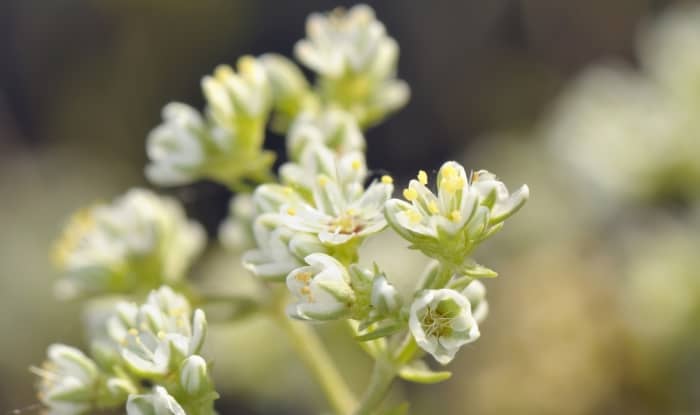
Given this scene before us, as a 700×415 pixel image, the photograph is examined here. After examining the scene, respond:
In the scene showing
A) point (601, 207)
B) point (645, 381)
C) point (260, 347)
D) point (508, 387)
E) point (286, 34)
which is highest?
point (286, 34)

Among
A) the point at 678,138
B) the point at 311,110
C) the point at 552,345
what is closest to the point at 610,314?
the point at 552,345

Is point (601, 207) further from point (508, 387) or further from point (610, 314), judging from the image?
point (508, 387)

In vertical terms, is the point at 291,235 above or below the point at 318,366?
above

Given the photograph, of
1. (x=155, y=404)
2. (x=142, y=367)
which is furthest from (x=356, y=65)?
(x=155, y=404)

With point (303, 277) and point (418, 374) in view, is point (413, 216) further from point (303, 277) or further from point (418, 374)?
point (418, 374)

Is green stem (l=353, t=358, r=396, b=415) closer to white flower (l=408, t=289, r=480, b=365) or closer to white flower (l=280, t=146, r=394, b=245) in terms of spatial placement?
white flower (l=408, t=289, r=480, b=365)

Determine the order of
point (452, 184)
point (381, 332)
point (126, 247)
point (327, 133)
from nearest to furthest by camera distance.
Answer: point (381, 332) < point (452, 184) < point (327, 133) < point (126, 247)
